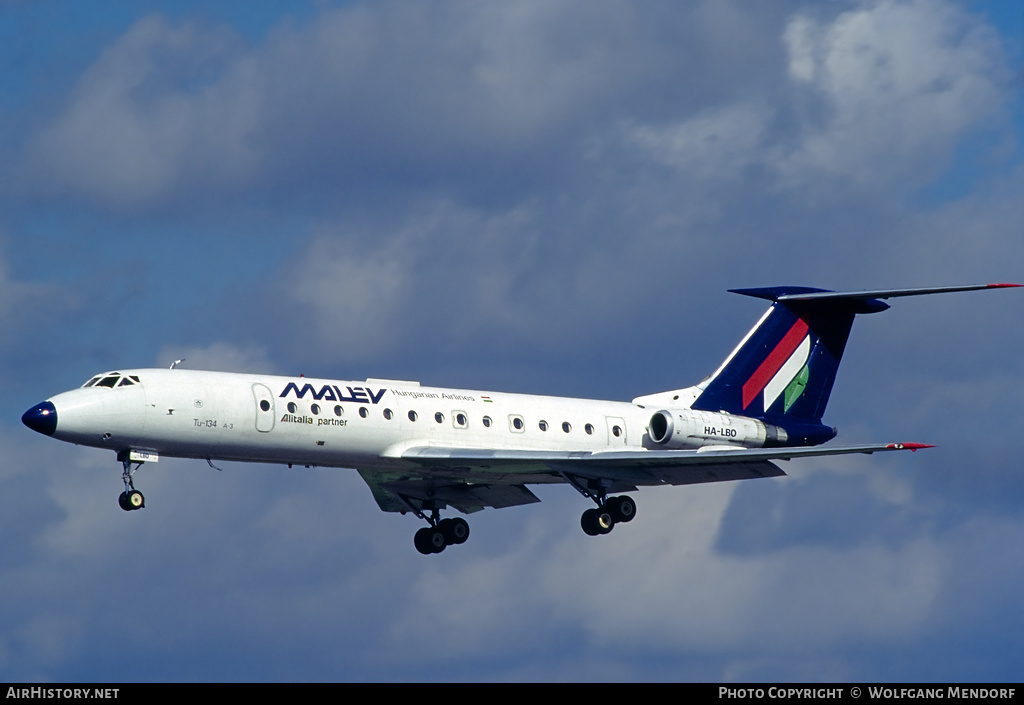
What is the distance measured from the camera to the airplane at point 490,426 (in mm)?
39562

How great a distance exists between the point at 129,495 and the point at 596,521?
12.4m

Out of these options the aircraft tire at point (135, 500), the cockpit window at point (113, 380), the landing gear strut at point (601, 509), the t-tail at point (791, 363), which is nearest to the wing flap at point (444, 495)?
the landing gear strut at point (601, 509)

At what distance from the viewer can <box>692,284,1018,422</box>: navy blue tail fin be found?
48094 millimetres

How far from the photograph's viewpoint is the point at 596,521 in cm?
4409

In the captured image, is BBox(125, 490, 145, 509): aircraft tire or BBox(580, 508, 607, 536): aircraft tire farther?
BBox(580, 508, 607, 536): aircraft tire

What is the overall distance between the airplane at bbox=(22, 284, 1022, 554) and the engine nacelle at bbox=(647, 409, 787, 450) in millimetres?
43

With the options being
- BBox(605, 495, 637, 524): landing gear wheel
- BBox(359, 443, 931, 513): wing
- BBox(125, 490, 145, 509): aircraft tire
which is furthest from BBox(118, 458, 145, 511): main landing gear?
BBox(605, 495, 637, 524): landing gear wheel

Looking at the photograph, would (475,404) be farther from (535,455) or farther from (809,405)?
(809,405)

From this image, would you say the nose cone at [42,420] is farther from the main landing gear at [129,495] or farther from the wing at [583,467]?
the wing at [583,467]

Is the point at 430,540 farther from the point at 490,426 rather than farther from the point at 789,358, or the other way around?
the point at 789,358

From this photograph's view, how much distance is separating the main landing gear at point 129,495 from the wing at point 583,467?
6.31 m

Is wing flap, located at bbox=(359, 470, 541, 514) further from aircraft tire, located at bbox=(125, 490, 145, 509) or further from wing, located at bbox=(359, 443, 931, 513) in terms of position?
aircraft tire, located at bbox=(125, 490, 145, 509)
